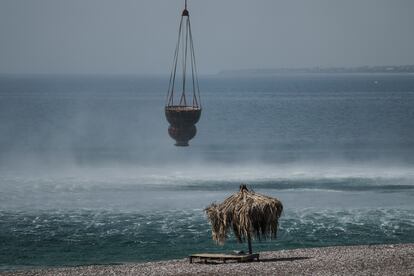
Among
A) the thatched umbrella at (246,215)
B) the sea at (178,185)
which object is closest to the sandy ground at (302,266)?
the thatched umbrella at (246,215)

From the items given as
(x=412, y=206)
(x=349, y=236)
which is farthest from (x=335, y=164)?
(x=349, y=236)

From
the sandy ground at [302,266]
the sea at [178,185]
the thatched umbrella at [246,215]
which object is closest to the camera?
the sandy ground at [302,266]

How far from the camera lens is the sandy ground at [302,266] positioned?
28.4 metres

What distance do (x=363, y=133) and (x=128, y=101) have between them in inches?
3135

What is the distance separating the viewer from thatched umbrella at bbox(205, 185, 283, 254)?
2956 cm

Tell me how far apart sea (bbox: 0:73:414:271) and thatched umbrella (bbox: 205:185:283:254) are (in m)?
6.69

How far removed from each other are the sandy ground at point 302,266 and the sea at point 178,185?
15.2ft

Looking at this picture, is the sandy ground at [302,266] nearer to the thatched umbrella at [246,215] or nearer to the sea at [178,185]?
the thatched umbrella at [246,215]

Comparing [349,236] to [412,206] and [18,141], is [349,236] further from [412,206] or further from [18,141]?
[18,141]

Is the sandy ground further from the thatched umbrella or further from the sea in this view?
the sea

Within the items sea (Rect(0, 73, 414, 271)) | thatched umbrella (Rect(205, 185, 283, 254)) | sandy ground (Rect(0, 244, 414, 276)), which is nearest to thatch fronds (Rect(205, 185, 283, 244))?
thatched umbrella (Rect(205, 185, 283, 254))

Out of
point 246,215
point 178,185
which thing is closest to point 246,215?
point 246,215

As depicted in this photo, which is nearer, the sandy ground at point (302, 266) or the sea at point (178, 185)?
the sandy ground at point (302, 266)

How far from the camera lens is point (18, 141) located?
112 meters
